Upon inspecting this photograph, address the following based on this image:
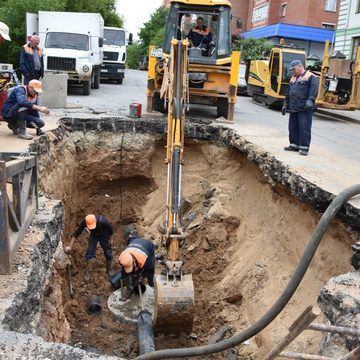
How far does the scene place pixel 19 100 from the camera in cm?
823

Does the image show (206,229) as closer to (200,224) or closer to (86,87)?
(200,224)

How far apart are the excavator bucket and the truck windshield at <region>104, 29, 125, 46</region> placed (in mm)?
19160

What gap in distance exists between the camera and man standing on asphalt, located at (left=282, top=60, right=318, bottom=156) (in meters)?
8.06

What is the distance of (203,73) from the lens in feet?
37.2

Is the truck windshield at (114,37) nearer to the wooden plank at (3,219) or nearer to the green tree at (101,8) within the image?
the green tree at (101,8)

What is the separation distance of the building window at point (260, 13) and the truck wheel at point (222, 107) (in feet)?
110

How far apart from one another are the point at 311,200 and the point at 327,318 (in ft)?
7.84

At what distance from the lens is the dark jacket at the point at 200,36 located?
11.9 metres

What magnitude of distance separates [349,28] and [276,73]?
9785mm

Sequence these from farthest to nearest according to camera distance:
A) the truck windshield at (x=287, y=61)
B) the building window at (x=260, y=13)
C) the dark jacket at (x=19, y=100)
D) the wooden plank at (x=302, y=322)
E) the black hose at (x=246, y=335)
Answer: the building window at (x=260, y=13) → the truck windshield at (x=287, y=61) → the dark jacket at (x=19, y=100) → the black hose at (x=246, y=335) → the wooden plank at (x=302, y=322)

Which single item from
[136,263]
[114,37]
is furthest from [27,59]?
[114,37]

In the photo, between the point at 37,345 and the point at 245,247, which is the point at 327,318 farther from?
the point at 245,247

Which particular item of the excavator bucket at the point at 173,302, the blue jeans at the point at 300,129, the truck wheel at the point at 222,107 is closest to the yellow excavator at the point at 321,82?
the truck wheel at the point at 222,107

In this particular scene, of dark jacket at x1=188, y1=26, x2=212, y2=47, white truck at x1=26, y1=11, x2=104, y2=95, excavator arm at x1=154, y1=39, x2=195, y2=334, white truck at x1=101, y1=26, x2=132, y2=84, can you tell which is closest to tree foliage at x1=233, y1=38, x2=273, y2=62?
white truck at x1=101, y1=26, x2=132, y2=84
